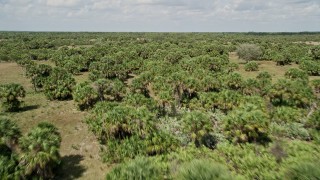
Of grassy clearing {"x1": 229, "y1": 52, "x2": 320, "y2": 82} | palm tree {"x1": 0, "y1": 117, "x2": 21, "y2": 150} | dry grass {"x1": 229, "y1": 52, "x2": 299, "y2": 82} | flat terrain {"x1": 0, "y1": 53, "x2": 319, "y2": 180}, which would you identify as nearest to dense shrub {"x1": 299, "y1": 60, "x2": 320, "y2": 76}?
grassy clearing {"x1": 229, "y1": 52, "x2": 320, "y2": 82}

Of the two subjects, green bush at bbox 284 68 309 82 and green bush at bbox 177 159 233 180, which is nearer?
green bush at bbox 177 159 233 180

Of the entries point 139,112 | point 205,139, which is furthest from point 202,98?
point 139,112

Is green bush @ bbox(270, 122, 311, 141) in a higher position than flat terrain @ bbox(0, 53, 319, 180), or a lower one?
higher

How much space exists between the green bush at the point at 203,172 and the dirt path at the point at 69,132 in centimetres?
2236

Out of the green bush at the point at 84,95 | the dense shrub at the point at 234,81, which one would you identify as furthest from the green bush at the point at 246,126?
the green bush at the point at 84,95

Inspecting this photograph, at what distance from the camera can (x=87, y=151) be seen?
50312 millimetres

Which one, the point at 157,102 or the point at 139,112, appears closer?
the point at 139,112

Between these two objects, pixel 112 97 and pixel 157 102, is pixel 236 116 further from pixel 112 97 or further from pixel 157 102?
pixel 112 97

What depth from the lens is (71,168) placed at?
4456 centimetres

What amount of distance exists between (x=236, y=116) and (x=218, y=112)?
1696 centimetres

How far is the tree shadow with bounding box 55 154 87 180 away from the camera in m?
42.1

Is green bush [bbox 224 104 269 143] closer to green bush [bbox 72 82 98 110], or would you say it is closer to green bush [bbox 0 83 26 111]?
green bush [bbox 72 82 98 110]

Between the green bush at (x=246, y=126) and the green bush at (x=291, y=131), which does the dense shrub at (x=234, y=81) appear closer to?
the green bush at (x=291, y=131)

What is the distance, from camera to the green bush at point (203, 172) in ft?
72.1
